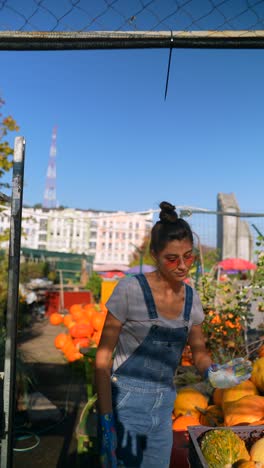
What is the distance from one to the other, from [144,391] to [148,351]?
0.19m

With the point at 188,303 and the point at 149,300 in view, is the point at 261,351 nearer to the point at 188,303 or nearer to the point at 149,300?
the point at 188,303

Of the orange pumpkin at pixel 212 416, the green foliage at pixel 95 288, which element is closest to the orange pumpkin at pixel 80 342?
the orange pumpkin at pixel 212 416

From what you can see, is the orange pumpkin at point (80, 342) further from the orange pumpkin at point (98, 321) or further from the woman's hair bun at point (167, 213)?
the woman's hair bun at point (167, 213)

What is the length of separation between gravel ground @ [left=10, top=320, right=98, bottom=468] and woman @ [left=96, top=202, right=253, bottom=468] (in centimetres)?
122

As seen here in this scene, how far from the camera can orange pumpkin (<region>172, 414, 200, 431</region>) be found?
2475 millimetres

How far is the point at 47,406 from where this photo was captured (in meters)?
4.01

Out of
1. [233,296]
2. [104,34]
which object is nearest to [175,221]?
[104,34]

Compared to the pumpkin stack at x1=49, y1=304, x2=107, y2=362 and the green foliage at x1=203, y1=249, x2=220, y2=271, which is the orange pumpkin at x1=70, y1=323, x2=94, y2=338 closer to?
the pumpkin stack at x1=49, y1=304, x2=107, y2=362

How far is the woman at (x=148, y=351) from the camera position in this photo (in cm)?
167

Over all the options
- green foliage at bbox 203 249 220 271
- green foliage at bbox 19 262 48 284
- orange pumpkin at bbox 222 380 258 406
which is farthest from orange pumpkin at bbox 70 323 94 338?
green foliage at bbox 19 262 48 284

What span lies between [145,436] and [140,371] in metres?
0.32

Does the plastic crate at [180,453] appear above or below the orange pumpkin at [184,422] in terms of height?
below

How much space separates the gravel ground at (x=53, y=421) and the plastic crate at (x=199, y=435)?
1447mm

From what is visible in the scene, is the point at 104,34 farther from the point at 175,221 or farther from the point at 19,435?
the point at 19,435
